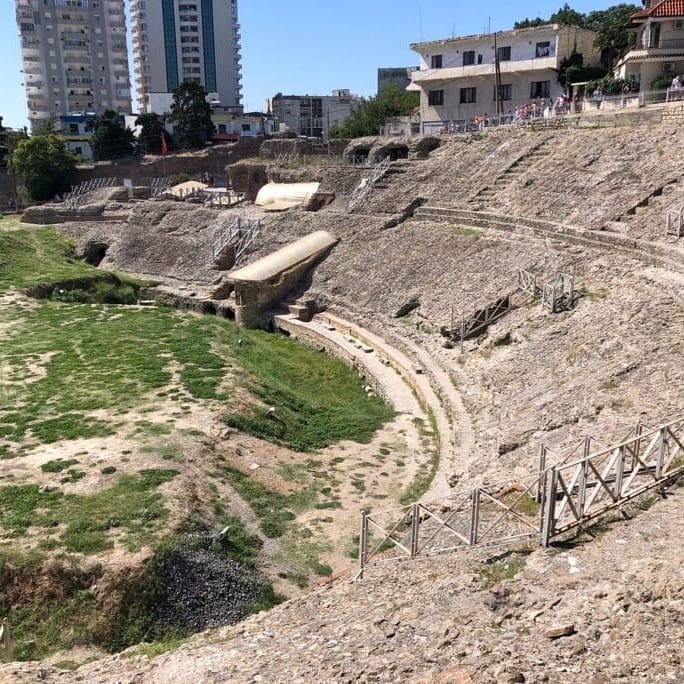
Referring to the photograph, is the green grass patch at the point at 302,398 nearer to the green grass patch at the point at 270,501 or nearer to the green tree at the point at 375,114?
the green grass patch at the point at 270,501

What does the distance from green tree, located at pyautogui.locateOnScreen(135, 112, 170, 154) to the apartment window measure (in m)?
35.0

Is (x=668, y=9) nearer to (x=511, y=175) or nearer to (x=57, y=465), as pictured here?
(x=511, y=175)

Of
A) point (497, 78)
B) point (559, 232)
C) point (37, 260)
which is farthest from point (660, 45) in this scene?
point (37, 260)

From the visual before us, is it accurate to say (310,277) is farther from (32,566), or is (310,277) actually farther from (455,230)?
(32,566)

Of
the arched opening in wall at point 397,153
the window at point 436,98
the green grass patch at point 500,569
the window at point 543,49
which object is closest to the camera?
the green grass patch at point 500,569

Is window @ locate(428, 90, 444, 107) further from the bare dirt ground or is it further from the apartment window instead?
the bare dirt ground

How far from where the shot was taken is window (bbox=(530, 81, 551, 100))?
135 ft

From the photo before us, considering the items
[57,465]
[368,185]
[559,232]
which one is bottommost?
[57,465]

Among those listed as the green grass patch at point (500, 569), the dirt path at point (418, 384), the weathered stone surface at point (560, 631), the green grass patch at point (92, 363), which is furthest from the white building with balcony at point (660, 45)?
the weathered stone surface at point (560, 631)

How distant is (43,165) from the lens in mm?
51781

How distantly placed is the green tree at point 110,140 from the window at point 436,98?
108ft

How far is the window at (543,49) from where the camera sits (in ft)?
132

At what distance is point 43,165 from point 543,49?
38112 millimetres

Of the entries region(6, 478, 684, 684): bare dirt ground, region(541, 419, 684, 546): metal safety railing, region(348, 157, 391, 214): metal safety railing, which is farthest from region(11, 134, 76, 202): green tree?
region(541, 419, 684, 546): metal safety railing
